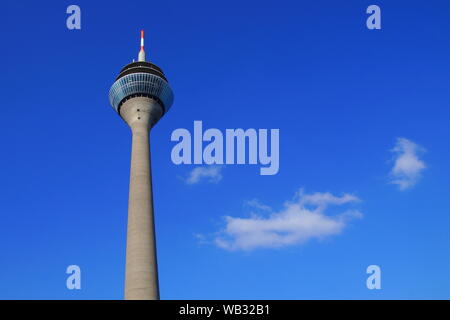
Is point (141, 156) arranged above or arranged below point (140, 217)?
above

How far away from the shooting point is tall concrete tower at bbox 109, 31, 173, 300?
8569cm

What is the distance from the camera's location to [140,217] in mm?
90750

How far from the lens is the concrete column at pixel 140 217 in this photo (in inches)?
3351

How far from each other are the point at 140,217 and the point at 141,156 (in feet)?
42.2

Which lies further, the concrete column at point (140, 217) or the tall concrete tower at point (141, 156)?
the tall concrete tower at point (141, 156)

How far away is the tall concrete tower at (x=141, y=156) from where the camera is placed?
85688mm

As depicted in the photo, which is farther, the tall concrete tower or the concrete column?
the tall concrete tower
